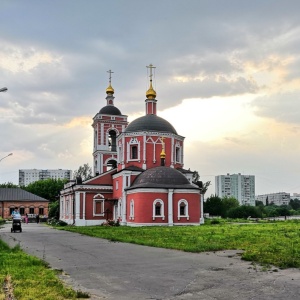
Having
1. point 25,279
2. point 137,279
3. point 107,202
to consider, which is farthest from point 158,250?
point 107,202

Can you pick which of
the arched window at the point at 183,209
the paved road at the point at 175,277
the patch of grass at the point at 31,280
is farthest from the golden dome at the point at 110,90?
the patch of grass at the point at 31,280

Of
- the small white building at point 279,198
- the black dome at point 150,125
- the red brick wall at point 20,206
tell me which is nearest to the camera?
the black dome at point 150,125

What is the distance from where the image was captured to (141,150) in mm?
41906

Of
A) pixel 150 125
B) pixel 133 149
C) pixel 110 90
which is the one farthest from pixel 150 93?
pixel 110 90

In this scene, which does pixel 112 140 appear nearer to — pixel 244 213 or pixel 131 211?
pixel 131 211

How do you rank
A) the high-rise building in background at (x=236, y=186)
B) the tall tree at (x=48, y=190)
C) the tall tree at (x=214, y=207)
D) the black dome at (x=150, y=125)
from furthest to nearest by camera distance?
the high-rise building in background at (x=236, y=186) → the tall tree at (x=48, y=190) → the tall tree at (x=214, y=207) → the black dome at (x=150, y=125)

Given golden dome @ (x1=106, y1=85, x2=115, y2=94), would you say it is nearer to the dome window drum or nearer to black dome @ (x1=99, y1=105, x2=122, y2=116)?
black dome @ (x1=99, y1=105, x2=122, y2=116)

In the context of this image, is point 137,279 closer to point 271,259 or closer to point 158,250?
point 271,259

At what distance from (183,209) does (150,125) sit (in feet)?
33.0

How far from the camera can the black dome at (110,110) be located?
168 feet

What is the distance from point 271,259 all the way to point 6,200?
209 feet

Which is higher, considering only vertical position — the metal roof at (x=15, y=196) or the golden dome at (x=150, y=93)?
the golden dome at (x=150, y=93)

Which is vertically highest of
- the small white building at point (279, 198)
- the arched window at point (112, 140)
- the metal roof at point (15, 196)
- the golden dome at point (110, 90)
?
the golden dome at point (110, 90)

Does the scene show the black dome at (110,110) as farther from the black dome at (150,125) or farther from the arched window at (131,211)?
the arched window at (131,211)
